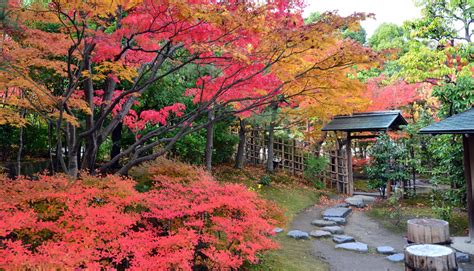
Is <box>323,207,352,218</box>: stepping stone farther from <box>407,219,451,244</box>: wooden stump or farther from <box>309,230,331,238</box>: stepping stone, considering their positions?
<box>407,219,451,244</box>: wooden stump

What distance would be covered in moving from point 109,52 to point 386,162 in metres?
9.29

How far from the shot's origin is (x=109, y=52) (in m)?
5.43

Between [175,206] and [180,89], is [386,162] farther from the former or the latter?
[175,206]

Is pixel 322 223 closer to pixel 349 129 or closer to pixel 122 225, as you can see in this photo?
pixel 349 129

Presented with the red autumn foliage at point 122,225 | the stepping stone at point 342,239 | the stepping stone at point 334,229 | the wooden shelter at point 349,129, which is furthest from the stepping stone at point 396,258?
the wooden shelter at point 349,129

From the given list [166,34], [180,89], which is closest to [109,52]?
[166,34]

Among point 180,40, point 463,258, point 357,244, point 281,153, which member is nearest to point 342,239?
point 357,244

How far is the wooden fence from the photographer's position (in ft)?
48.1

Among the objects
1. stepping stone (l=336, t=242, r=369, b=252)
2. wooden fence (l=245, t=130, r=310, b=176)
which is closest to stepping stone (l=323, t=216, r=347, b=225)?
stepping stone (l=336, t=242, r=369, b=252)

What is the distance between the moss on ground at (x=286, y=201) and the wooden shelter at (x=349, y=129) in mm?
993

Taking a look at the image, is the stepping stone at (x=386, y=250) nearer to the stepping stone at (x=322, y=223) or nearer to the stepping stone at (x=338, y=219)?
the stepping stone at (x=322, y=223)

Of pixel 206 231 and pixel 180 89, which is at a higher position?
pixel 180 89

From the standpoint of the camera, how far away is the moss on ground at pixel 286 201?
5.41 metres

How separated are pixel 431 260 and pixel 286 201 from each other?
7.37m
